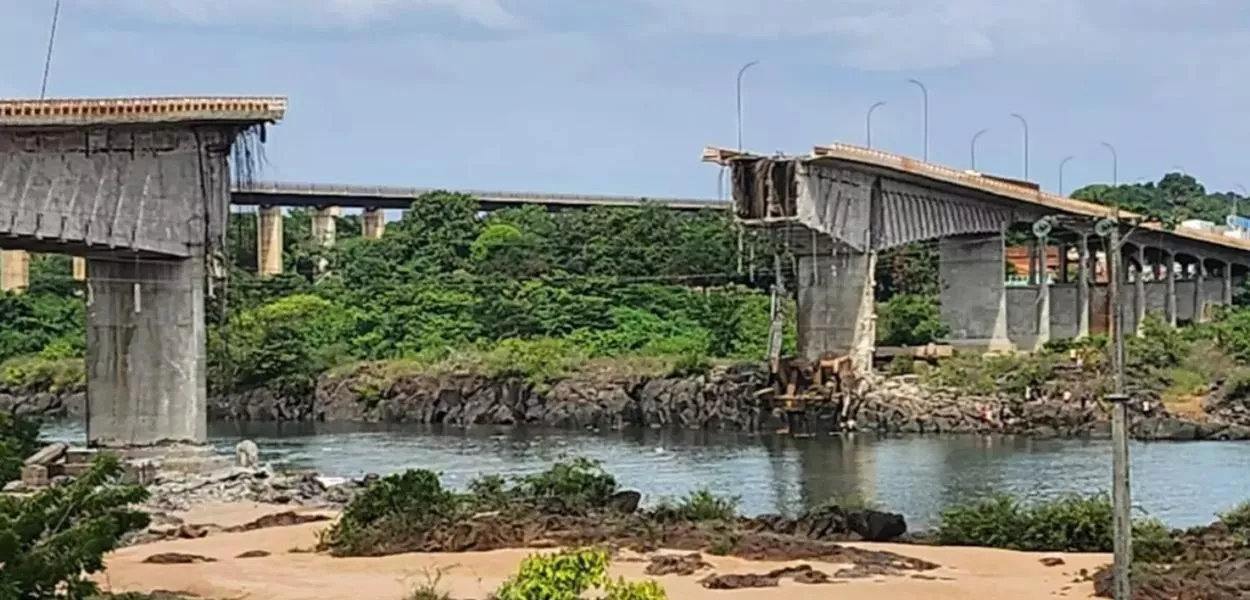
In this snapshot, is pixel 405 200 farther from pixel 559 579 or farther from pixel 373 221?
pixel 559 579

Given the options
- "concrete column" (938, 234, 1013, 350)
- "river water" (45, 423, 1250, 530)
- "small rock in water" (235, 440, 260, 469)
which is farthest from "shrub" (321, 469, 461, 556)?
"concrete column" (938, 234, 1013, 350)

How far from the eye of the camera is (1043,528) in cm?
3253

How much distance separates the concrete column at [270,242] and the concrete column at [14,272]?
42.7 feet

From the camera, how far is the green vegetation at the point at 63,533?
20.9 m

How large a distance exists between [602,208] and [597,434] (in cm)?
3865

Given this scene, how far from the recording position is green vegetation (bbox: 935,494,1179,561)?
31.9m

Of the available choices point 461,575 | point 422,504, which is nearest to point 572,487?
point 422,504

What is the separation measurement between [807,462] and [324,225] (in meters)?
71.5

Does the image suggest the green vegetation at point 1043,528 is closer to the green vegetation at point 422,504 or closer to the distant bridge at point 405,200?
the green vegetation at point 422,504

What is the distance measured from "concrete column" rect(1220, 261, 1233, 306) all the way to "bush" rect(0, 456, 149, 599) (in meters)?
91.2

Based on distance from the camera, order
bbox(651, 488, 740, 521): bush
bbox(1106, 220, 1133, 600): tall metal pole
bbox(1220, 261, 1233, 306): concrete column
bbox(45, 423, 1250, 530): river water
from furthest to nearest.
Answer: bbox(1220, 261, 1233, 306): concrete column → bbox(45, 423, 1250, 530): river water → bbox(651, 488, 740, 521): bush → bbox(1106, 220, 1133, 600): tall metal pole

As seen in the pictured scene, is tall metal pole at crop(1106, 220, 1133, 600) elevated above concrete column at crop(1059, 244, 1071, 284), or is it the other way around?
concrete column at crop(1059, 244, 1071, 284)

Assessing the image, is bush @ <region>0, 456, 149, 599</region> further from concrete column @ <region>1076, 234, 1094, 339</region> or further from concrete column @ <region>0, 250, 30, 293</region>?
concrete column @ <region>0, 250, 30, 293</region>

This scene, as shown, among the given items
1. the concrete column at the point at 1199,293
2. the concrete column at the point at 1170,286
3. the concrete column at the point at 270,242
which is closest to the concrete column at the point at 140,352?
the concrete column at the point at 270,242
